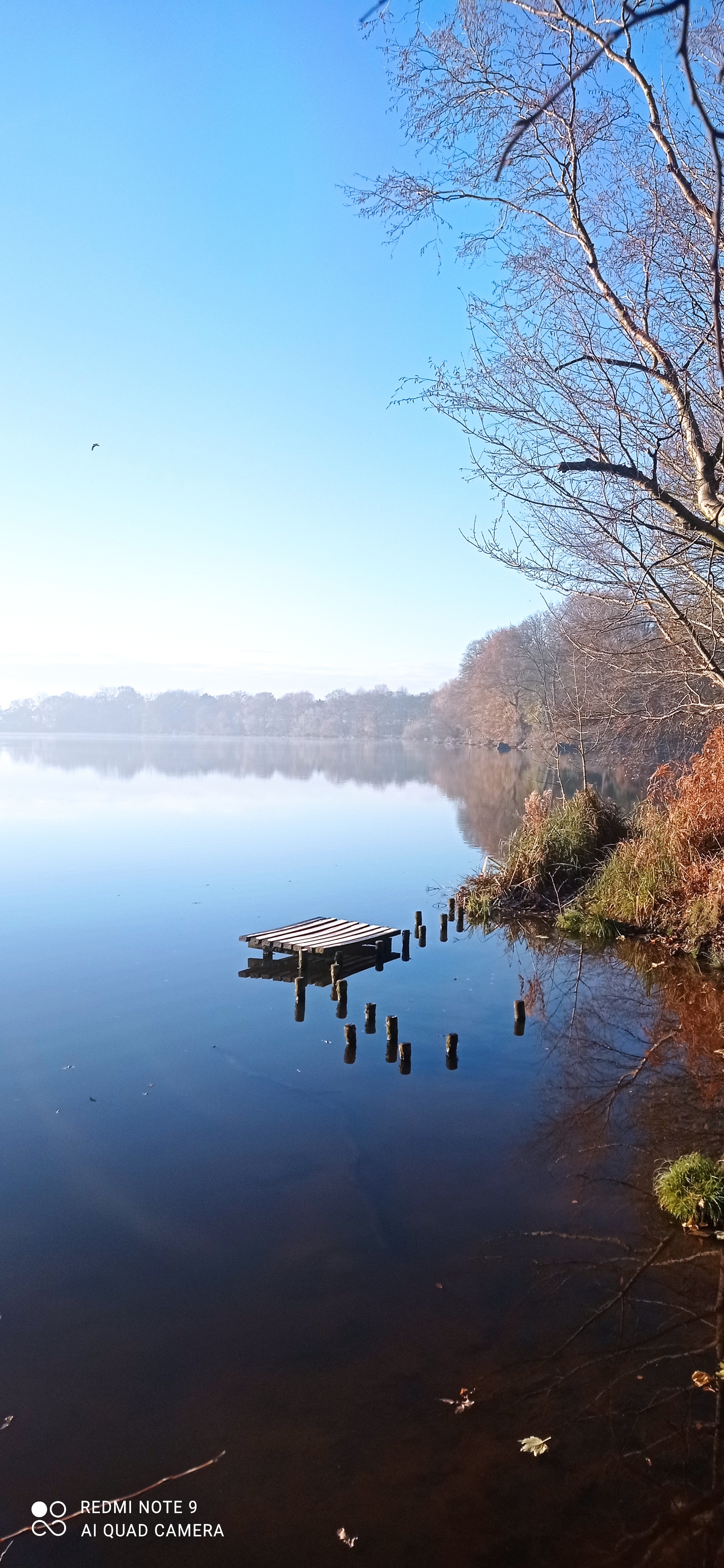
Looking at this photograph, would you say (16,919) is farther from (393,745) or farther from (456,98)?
(393,745)

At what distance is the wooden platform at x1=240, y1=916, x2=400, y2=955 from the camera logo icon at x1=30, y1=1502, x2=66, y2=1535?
30.5 ft

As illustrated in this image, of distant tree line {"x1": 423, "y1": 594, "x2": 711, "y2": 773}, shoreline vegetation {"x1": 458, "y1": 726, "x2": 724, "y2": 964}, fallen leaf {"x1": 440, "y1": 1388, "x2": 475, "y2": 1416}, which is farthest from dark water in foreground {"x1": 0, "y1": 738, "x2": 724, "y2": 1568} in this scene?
distant tree line {"x1": 423, "y1": 594, "x2": 711, "y2": 773}

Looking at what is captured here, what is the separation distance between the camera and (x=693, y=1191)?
23.4 feet

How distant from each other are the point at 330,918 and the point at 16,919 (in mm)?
6224

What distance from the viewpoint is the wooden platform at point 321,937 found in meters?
14.3

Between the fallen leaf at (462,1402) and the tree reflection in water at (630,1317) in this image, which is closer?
the tree reflection in water at (630,1317)

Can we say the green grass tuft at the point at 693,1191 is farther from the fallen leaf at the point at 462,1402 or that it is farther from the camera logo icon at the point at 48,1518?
the camera logo icon at the point at 48,1518

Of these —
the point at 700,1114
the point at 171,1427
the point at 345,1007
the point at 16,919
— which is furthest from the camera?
the point at 16,919

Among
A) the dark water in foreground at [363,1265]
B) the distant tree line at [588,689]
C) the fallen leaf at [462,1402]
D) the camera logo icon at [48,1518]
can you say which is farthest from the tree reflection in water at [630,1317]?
the distant tree line at [588,689]

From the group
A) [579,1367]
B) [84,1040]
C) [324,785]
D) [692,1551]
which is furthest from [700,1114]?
[324,785]

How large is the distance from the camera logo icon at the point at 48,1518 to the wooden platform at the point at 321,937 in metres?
9.30

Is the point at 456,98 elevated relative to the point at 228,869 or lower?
elevated

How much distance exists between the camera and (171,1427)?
529 cm

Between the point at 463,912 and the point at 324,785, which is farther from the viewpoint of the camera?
the point at 324,785
